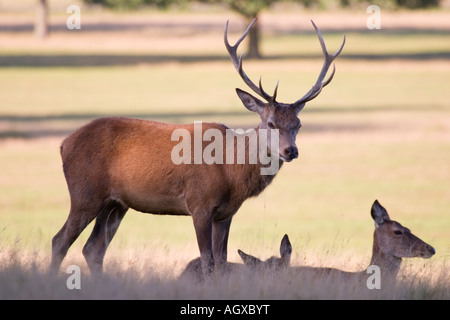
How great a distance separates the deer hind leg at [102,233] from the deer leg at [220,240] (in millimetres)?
899

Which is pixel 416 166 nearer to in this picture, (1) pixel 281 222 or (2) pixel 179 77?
(1) pixel 281 222

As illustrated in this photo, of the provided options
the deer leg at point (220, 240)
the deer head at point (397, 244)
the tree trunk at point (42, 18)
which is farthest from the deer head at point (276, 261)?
the tree trunk at point (42, 18)

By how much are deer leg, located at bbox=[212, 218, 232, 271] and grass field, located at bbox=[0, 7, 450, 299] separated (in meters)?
0.40

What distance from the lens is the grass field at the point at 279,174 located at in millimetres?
8075

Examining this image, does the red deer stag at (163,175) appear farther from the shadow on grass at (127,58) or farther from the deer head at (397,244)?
the shadow on grass at (127,58)

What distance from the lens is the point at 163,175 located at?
8469mm

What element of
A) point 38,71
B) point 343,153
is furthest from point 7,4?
point 343,153

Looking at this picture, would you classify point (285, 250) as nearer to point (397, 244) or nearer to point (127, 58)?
point (397, 244)

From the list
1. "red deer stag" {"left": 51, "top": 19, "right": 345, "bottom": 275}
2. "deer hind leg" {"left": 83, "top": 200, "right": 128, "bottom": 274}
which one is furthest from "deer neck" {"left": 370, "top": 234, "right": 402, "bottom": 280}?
"deer hind leg" {"left": 83, "top": 200, "right": 128, "bottom": 274}

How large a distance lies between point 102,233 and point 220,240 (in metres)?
1.16

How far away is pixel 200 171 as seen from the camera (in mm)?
8398
